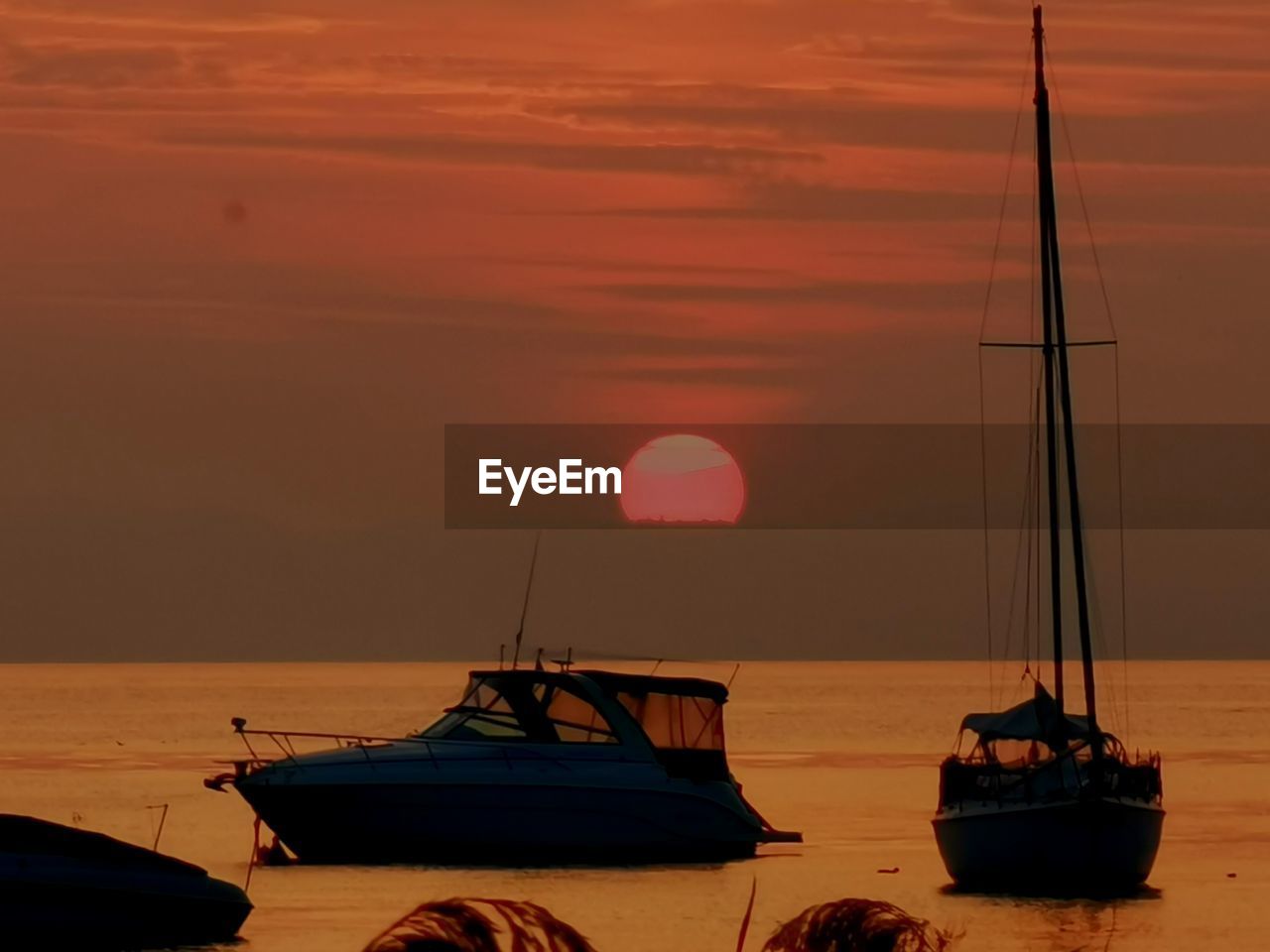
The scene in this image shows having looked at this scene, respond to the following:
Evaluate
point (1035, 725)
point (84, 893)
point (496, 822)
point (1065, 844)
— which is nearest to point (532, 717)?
point (496, 822)

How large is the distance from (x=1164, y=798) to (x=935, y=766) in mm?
25673

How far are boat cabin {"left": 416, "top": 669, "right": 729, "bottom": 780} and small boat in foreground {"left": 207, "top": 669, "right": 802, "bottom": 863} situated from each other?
0.02 metres

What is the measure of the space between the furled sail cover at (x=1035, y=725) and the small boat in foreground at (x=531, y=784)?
5196 millimetres

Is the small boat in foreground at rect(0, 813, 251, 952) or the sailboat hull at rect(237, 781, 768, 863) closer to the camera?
the small boat in foreground at rect(0, 813, 251, 952)

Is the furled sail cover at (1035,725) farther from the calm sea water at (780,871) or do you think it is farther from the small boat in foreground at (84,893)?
the small boat in foreground at (84,893)

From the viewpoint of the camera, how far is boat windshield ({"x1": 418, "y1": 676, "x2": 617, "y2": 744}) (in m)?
44.9

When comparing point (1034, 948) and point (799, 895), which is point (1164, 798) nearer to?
point (799, 895)

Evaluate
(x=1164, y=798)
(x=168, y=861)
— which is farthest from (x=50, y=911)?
(x=1164, y=798)

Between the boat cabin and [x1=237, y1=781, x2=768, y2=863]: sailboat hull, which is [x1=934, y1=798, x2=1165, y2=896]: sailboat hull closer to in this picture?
[x1=237, y1=781, x2=768, y2=863]: sailboat hull

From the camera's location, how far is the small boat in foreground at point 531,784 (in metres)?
44.3

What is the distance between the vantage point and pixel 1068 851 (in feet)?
134

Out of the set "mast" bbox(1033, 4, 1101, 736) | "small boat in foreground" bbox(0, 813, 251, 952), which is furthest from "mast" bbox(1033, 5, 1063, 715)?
"small boat in foreground" bbox(0, 813, 251, 952)

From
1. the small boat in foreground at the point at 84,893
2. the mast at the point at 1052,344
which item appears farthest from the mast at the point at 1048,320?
the small boat in foreground at the point at 84,893

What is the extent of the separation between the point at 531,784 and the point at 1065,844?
367 inches
